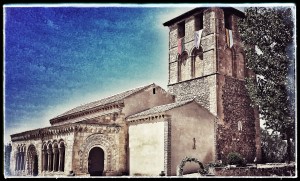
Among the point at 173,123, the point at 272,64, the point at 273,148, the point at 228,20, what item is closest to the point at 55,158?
the point at 173,123

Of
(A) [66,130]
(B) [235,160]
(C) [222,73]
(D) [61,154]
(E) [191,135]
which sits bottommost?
(B) [235,160]

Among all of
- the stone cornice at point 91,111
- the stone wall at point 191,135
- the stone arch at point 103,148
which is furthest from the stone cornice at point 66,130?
the stone wall at point 191,135

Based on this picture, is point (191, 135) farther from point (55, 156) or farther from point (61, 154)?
point (55, 156)

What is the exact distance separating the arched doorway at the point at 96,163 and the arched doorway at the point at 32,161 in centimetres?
276

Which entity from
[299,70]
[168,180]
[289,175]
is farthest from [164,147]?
[299,70]

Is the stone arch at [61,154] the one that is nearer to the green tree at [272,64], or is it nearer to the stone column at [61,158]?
the stone column at [61,158]

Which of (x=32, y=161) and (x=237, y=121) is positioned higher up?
(x=237, y=121)

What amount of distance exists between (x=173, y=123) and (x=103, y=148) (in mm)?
3532

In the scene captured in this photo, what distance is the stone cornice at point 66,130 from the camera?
59.1 feet

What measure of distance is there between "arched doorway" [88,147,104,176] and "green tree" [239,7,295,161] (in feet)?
26.7

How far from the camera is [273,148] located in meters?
19.3

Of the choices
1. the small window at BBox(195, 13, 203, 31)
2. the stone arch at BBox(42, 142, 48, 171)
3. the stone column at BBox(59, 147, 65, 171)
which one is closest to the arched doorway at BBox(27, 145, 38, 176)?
the stone arch at BBox(42, 142, 48, 171)

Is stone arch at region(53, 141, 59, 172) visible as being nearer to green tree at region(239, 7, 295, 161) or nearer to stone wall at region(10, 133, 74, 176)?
stone wall at region(10, 133, 74, 176)

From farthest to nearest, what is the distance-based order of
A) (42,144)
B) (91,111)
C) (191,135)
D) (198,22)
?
(91,111), (198,22), (42,144), (191,135)
